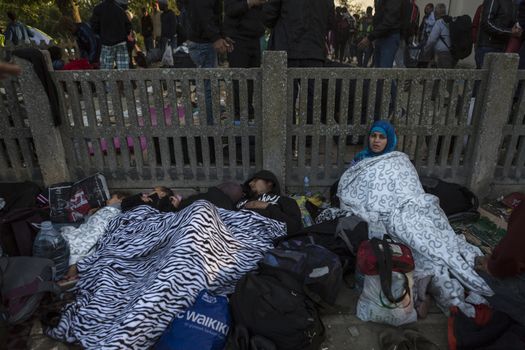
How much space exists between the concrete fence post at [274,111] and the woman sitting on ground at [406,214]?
0.72 m

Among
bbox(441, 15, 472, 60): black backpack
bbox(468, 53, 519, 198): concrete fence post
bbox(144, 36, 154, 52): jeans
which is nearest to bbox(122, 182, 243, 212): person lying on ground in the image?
bbox(468, 53, 519, 198): concrete fence post

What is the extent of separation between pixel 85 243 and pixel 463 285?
10.1ft

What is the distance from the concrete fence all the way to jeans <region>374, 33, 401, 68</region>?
225 centimetres

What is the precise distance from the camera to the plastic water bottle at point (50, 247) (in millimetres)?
3152

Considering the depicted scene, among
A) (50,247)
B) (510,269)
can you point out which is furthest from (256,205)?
(510,269)

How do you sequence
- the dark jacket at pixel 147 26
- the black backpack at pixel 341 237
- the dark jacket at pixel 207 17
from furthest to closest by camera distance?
the dark jacket at pixel 147 26
the dark jacket at pixel 207 17
the black backpack at pixel 341 237

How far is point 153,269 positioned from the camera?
283cm

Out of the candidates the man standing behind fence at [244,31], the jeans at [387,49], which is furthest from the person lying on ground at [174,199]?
the jeans at [387,49]

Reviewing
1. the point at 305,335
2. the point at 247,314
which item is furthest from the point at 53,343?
the point at 305,335

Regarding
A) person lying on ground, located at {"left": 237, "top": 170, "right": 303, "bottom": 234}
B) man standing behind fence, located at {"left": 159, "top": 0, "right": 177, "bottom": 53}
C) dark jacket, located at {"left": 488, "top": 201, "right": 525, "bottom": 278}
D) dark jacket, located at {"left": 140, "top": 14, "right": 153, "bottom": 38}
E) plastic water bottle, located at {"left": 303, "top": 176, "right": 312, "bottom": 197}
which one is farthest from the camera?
dark jacket, located at {"left": 140, "top": 14, "right": 153, "bottom": 38}

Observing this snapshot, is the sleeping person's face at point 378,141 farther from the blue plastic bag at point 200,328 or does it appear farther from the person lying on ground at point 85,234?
the person lying on ground at point 85,234

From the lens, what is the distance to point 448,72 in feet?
12.8

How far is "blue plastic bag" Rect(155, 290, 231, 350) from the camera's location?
7.47 ft

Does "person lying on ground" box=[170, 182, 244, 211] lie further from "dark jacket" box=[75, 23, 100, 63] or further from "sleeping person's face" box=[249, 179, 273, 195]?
"dark jacket" box=[75, 23, 100, 63]
